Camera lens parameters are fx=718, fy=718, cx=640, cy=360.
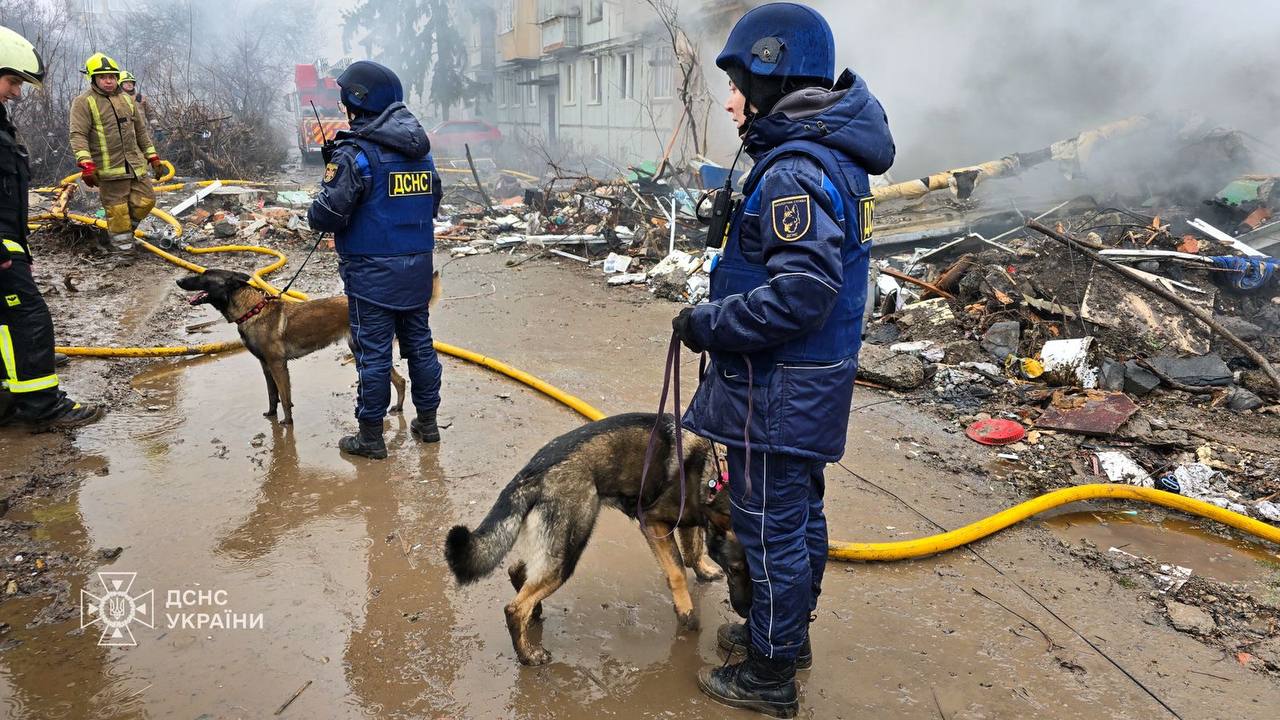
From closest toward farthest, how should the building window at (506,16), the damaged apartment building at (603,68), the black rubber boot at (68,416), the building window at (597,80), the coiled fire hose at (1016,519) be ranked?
the coiled fire hose at (1016,519) < the black rubber boot at (68,416) < the damaged apartment building at (603,68) < the building window at (597,80) < the building window at (506,16)

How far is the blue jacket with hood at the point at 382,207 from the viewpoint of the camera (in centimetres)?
397

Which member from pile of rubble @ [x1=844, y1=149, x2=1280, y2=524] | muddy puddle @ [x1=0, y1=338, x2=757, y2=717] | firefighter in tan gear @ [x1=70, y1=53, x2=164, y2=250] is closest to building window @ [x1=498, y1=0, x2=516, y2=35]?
firefighter in tan gear @ [x1=70, y1=53, x2=164, y2=250]

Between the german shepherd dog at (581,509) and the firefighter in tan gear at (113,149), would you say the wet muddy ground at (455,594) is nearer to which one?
the german shepherd dog at (581,509)

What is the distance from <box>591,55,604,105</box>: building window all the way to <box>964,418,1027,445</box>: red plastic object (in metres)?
21.4

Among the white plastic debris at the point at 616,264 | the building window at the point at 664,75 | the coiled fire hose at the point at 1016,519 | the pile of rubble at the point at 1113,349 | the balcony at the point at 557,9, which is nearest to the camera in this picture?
the coiled fire hose at the point at 1016,519

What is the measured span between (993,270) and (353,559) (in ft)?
21.5

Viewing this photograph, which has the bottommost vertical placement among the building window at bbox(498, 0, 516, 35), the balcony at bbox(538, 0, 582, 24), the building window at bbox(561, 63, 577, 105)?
the building window at bbox(561, 63, 577, 105)

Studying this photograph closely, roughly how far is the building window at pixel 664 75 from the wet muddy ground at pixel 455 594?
51.7ft

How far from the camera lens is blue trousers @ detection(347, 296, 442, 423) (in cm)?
427

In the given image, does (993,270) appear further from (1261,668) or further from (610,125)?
(610,125)

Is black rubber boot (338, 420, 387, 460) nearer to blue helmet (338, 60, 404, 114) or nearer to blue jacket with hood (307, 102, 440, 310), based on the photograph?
blue jacket with hood (307, 102, 440, 310)

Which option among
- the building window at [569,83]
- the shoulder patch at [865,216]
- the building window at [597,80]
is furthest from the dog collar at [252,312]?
the building window at [569,83]

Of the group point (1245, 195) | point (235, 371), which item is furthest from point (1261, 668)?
point (1245, 195)

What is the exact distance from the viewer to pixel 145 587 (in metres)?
3.08
